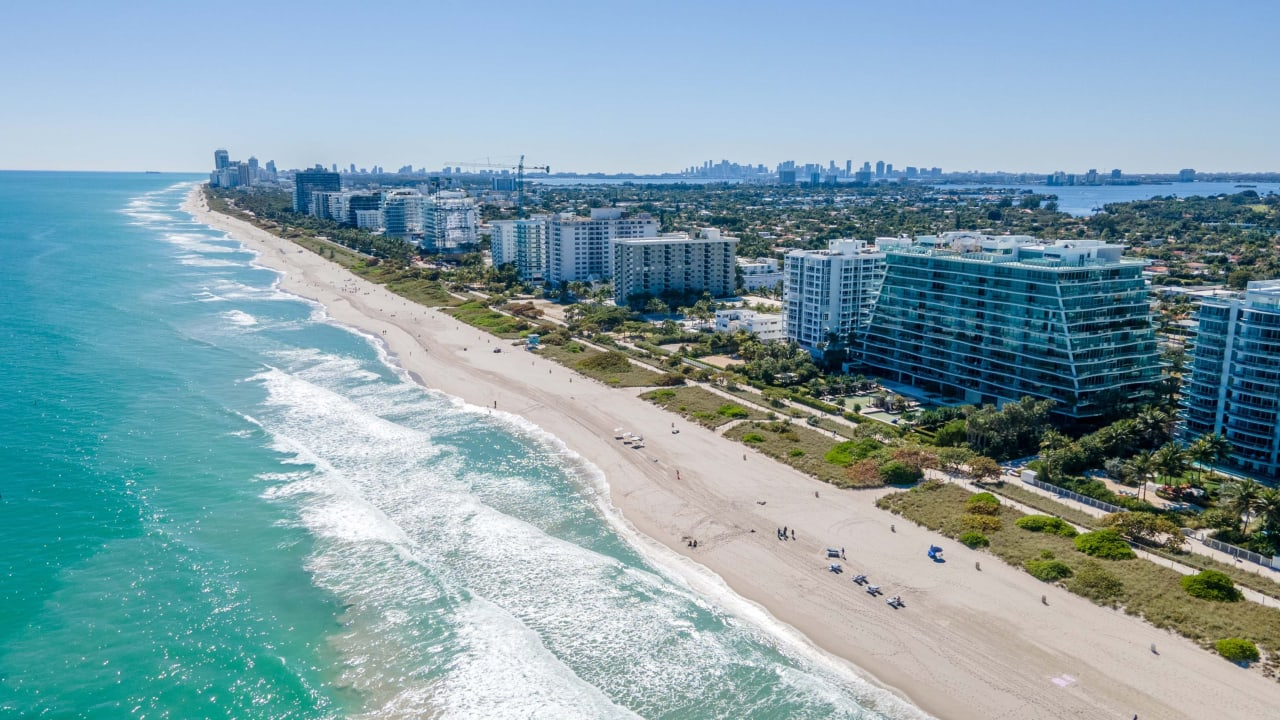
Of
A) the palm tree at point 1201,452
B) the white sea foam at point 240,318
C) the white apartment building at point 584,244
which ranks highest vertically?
the white apartment building at point 584,244

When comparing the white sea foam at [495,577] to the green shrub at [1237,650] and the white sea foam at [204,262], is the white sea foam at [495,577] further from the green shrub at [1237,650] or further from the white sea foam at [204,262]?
the white sea foam at [204,262]

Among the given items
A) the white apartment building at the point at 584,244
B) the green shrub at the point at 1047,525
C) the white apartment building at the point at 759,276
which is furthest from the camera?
the white apartment building at the point at 584,244

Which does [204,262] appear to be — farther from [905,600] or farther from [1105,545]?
[1105,545]

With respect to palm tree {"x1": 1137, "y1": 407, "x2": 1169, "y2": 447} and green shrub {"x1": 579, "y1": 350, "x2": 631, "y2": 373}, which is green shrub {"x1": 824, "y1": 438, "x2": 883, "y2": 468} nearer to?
palm tree {"x1": 1137, "y1": 407, "x2": 1169, "y2": 447}

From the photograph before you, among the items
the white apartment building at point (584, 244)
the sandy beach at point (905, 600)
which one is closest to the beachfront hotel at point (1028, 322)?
the sandy beach at point (905, 600)

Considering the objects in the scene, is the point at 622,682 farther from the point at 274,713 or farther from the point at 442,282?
the point at 442,282

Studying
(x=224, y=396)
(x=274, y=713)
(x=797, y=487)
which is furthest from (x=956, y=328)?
(x=224, y=396)
